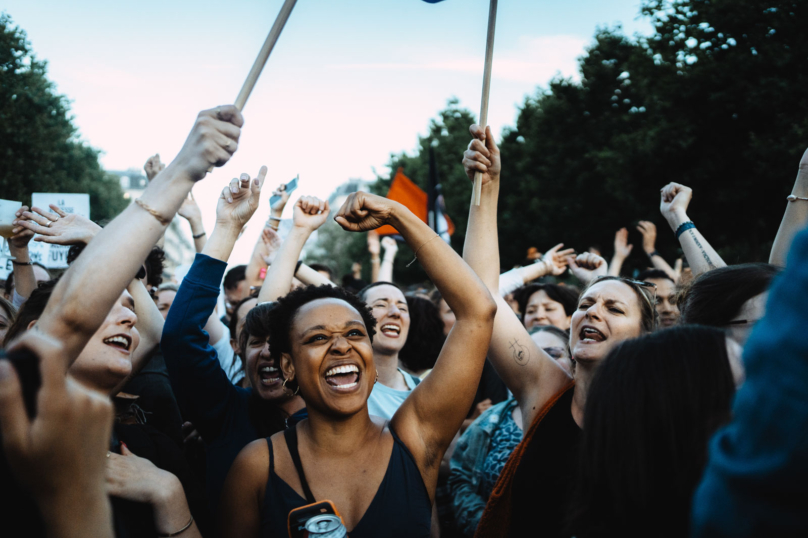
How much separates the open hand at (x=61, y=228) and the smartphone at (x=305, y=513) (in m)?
1.39

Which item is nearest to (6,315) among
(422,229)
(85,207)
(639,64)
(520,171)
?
(422,229)

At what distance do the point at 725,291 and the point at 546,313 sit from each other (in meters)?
3.39

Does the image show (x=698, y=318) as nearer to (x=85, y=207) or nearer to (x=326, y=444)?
(x=326, y=444)

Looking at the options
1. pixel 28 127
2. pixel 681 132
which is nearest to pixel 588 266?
pixel 681 132

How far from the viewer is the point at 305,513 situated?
83.9 inches

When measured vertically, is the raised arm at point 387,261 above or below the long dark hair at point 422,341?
above

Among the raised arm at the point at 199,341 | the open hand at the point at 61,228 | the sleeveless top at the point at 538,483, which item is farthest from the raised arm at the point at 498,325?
the open hand at the point at 61,228

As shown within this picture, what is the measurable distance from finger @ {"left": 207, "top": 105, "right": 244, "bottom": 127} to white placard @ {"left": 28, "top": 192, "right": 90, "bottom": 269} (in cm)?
433

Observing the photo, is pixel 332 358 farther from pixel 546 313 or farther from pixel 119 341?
pixel 546 313

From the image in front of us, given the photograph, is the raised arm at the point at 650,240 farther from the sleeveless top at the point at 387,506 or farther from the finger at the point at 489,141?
the sleeveless top at the point at 387,506

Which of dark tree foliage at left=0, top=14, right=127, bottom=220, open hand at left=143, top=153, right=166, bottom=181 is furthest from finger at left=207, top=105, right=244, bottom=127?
dark tree foliage at left=0, top=14, right=127, bottom=220

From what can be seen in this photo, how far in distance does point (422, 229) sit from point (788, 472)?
5.51 ft

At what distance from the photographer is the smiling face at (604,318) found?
2.81m

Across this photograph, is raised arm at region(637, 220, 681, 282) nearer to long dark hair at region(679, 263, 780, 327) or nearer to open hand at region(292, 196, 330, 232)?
open hand at region(292, 196, 330, 232)
